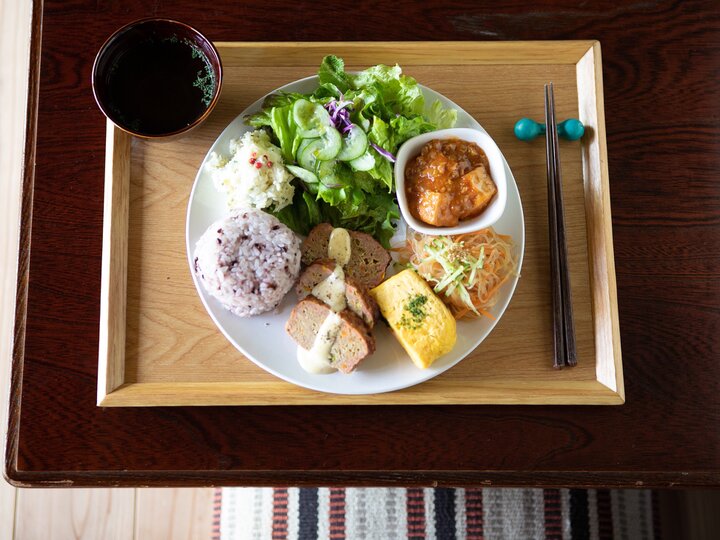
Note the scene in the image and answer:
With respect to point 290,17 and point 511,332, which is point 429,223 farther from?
point 290,17

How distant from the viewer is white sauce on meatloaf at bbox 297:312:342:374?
1736 mm

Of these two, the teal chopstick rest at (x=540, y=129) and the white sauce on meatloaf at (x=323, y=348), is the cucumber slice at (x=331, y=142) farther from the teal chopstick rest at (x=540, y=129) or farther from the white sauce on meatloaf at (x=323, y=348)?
the teal chopstick rest at (x=540, y=129)

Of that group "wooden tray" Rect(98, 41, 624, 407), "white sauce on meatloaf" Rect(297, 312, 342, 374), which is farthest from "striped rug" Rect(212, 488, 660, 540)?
"white sauce on meatloaf" Rect(297, 312, 342, 374)

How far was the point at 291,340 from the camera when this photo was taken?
1808mm

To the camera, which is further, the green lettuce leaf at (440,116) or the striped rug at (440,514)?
the striped rug at (440,514)

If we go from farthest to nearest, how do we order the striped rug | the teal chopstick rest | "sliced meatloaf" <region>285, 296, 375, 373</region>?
the striped rug, the teal chopstick rest, "sliced meatloaf" <region>285, 296, 375, 373</region>

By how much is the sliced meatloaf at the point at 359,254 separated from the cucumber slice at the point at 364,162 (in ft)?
0.68

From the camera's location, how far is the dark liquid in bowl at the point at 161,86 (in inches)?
72.0

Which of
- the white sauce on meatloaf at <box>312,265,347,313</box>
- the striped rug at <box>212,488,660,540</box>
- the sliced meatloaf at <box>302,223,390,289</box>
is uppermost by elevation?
the sliced meatloaf at <box>302,223,390,289</box>

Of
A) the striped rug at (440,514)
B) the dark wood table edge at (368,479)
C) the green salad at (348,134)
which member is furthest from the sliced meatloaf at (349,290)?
the striped rug at (440,514)

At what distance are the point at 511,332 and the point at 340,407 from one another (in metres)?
0.60

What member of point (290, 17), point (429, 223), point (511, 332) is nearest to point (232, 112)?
point (290, 17)

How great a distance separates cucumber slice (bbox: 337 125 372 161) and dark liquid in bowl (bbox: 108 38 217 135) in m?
0.45

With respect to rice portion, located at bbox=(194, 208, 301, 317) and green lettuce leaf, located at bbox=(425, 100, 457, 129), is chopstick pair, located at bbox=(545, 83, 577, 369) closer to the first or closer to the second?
green lettuce leaf, located at bbox=(425, 100, 457, 129)
